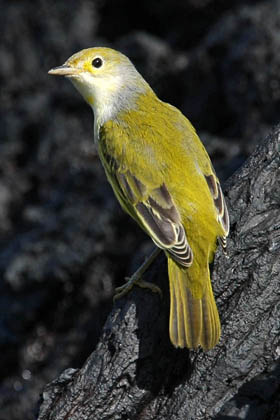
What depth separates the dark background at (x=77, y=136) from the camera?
238 inches

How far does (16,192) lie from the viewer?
717 centimetres

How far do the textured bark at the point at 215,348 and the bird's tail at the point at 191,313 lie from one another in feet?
0.45

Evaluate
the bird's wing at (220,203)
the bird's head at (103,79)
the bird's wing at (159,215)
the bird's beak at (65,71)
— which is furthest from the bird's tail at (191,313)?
the bird's beak at (65,71)

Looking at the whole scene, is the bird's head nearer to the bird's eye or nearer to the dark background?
the bird's eye

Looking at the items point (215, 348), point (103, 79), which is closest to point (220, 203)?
point (215, 348)

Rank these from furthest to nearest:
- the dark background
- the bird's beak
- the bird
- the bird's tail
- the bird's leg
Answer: the dark background
the bird's beak
the bird's leg
the bird
the bird's tail

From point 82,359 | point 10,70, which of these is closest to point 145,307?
point 82,359

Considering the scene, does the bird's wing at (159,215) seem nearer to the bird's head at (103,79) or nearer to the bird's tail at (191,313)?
the bird's tail at (191,313)

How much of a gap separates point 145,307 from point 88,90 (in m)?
1.99

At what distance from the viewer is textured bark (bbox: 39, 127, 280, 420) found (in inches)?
143

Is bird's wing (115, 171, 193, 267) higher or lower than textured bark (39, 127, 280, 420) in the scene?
higher

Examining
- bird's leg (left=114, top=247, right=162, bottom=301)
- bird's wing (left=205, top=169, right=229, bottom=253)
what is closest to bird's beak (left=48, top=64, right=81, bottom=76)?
bird's wing (left=205, top=169, right=229, bottom=253)

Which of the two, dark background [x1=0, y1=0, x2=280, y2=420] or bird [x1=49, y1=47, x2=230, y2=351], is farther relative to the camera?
dark background [x1=0, y1=0, x2=280, y2=420]

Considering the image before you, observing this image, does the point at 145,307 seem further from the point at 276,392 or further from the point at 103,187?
the point at 103,187
